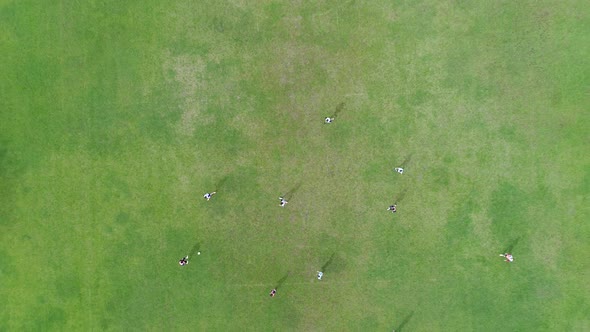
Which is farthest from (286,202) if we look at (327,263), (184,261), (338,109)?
(184,261)

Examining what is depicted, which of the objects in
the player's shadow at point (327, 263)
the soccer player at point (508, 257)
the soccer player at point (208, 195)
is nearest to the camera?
the soccer player at point (508, 257)

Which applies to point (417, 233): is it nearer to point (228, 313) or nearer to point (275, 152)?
point (275, 152)

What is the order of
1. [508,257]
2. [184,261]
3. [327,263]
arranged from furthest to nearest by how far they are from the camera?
[184,261], [327,263], [508,257]

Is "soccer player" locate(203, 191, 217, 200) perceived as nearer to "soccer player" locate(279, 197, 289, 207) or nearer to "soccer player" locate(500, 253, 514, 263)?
"soccer player" locate(279, 197, 289, 207)

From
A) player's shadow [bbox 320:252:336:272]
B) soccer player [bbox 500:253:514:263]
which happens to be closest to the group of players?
soccer player [bbox 500:253:514:263]

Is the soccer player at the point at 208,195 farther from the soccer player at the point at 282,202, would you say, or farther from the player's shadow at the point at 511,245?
the player's shadow at the point at 511,245

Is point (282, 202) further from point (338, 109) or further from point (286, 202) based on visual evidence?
point (338, 109)

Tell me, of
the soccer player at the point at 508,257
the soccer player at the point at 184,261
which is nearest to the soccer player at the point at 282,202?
the soccer player at the point at 184,261

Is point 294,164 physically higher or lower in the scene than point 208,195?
higher

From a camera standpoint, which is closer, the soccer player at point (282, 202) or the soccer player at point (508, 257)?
the soccer player at point (508, 257)
